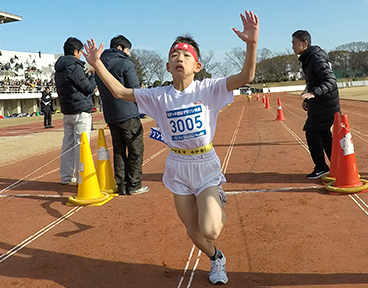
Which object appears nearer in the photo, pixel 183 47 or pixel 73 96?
pixel 183 47

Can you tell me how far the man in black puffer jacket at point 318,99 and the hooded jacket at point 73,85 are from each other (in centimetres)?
336

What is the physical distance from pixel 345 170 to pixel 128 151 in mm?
3037

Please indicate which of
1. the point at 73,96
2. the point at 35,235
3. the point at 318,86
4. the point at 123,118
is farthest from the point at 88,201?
the point at 318,86

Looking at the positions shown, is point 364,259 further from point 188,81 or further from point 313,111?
point 313,111

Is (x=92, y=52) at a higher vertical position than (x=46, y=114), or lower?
higher

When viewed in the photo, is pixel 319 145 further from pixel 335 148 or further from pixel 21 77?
pixel 21 77

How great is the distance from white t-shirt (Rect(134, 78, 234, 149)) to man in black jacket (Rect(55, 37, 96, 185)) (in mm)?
3493

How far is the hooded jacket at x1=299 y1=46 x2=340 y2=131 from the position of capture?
5617 millimetres

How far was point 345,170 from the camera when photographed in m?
5.12

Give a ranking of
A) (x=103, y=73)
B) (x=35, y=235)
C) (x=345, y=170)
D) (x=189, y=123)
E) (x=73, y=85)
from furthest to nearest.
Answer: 1. (x=73, y=85)
2. (x=345, y=170)
3. (x=35, y=235)
4. (x=103, y=73)
5. (x=189, y=123)

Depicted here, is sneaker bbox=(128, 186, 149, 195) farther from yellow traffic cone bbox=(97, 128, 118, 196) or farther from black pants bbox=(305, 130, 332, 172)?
black pants bbox=(305, 130, 332, 172)

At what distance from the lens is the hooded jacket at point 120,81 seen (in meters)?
5.47

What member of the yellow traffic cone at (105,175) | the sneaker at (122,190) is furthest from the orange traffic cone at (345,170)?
the yellow traffic cone at (105,175)

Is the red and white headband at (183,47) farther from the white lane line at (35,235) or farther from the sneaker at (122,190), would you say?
the sneaker at (122,190)
